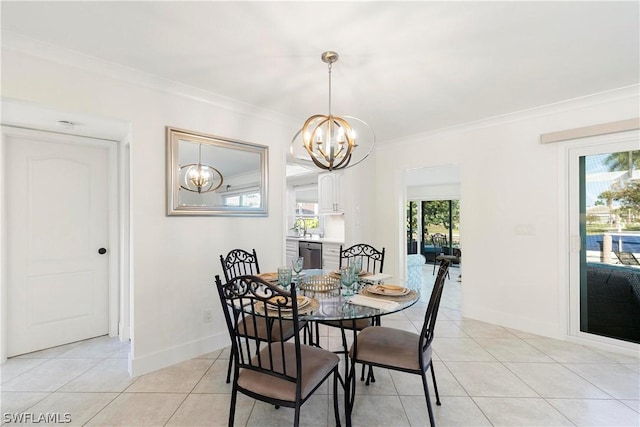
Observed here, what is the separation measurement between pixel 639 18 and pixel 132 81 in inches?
135

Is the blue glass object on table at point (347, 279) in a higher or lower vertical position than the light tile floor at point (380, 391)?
higher

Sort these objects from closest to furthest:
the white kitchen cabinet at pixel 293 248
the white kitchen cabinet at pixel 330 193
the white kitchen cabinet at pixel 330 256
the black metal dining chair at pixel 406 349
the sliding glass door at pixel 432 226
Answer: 1. the black metal dining chair at pixel 406 349
2. the white kitchen cabinet at pixel 330 193
3. the white kitchen cabinet at pixel 330 256
4. the white kitchen cabinet at pixel 293 248
5. the sliding glass door at pixel 432 226

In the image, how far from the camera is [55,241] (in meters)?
2.82

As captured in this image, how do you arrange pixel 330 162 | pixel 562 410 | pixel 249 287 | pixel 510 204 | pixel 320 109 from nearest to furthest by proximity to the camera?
pixel 249 287 → pixel 562 410 → pixel 330 162 → pixel 320 109 → pixel 510 204

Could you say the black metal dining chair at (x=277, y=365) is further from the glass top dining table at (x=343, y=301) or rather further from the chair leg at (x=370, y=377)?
the chair leg at (x=370, y=377)

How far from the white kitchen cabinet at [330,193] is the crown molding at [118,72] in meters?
1.95

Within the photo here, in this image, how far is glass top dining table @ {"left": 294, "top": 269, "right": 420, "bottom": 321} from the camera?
5.45 feet

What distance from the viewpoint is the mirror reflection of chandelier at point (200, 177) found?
2664 mm

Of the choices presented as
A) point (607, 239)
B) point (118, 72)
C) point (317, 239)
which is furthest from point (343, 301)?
point (317, 239)

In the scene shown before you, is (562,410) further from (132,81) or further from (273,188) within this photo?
(132,81)

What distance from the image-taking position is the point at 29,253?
2.69 metres

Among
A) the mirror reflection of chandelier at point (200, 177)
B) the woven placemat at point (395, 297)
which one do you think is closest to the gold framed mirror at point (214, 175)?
the mirror reflection of chandelier at point (200, 177)

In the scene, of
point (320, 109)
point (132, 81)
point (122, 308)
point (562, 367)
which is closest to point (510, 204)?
point (562, 367)

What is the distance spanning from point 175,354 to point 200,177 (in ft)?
5.17
